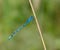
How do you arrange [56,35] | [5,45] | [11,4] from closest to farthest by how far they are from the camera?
[5,45], [56,35], [11,4]

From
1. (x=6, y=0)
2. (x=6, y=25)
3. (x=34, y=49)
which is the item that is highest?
(x=6, y=0)

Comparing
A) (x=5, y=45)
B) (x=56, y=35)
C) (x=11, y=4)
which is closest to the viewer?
(x=5, y=45)

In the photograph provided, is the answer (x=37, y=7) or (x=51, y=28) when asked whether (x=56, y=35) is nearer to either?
(x=51, y=28)

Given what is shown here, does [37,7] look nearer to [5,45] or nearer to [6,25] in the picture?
[6,25]

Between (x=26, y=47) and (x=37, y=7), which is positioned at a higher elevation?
(x=37, y=7)

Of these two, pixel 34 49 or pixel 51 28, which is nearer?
pixel 34 49

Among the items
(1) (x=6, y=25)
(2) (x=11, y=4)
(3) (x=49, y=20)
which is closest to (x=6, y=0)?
(2) (x=11, y=4)
